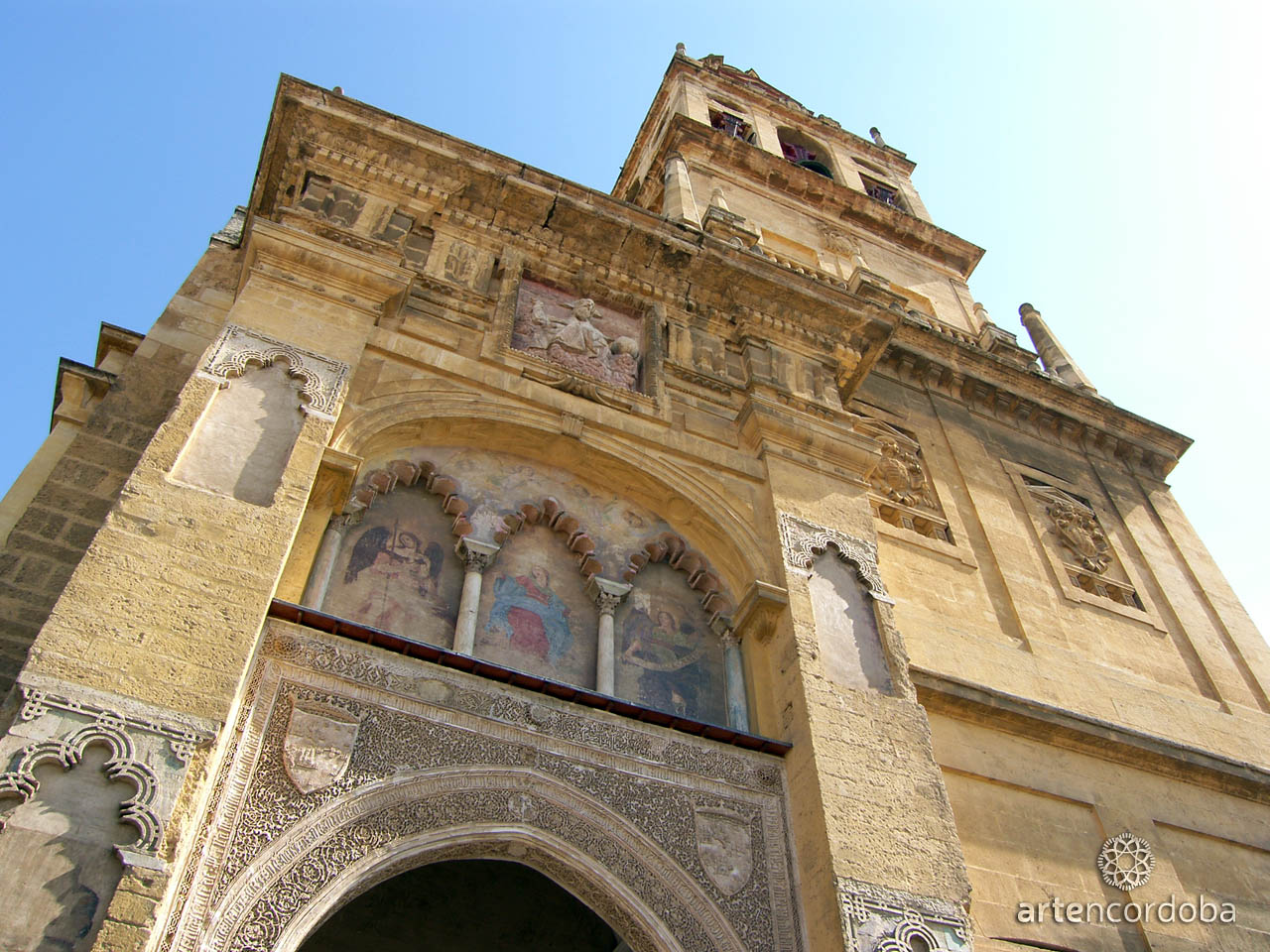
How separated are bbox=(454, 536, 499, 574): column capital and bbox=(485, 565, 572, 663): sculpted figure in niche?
0.17 meters

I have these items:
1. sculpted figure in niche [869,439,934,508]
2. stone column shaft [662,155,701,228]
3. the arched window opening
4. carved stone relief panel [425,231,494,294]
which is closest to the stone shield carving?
carved stone relief panel [425,231,494,294]

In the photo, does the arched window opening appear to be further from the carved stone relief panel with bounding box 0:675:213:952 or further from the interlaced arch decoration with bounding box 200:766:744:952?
the carved stone relief panel with bounding box 0:675:213:952

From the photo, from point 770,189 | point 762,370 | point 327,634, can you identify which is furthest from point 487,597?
point 770,189

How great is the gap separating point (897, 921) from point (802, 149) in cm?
1800

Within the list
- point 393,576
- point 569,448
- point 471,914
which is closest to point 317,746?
point 393,576

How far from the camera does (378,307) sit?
787 cm

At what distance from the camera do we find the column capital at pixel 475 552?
704 centimetres

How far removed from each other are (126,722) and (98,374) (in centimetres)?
358

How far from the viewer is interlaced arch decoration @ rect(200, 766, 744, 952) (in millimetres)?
4926

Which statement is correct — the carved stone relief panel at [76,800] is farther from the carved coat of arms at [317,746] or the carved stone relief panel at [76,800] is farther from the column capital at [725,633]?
the column capital at [725,633]

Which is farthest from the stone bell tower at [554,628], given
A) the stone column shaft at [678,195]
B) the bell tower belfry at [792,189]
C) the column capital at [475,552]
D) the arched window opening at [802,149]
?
the arched window opening at [802,149]

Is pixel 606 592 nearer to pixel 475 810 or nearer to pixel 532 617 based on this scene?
pixel 532 617

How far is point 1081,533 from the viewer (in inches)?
456

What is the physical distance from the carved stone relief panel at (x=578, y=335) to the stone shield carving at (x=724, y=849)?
3727 millimetres
